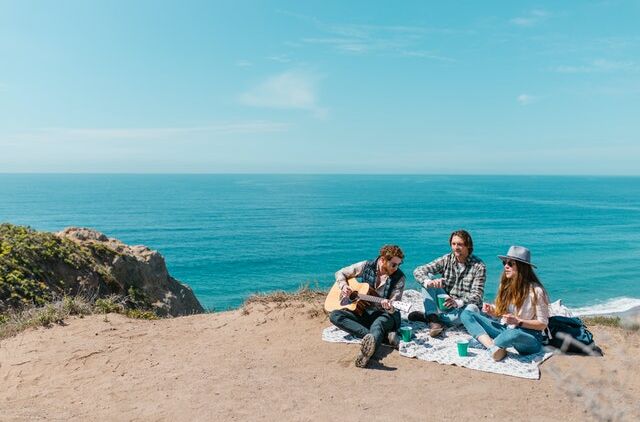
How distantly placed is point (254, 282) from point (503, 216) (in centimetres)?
5996

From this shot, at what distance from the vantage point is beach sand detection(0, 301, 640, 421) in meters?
6.02

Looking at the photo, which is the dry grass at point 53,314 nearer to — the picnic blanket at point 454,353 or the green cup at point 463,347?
the picnic blanket at point 454,353

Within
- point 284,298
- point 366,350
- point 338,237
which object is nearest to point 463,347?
point 366,350

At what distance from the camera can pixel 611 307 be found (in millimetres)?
30391

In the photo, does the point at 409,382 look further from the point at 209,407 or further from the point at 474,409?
the point at 209,407

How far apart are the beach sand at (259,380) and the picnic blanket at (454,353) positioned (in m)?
0.14

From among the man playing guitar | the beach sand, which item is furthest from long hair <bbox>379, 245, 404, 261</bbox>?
the beach sand

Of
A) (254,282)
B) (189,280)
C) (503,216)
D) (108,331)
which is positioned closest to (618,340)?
(108,331)

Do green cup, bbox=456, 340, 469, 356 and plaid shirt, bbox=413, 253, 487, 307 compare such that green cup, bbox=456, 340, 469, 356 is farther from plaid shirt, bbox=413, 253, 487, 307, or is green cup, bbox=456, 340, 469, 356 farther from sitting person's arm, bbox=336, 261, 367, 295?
sitting person's arm, bbox=336, 261, 367, 295

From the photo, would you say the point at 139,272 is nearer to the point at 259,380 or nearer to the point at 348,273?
the point at 348,273

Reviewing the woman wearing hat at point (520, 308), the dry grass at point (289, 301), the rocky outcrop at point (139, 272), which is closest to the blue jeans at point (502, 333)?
the woman wearing hat at point (520, 308)

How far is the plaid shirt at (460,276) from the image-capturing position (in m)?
8.23

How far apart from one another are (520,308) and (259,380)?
4.13 m

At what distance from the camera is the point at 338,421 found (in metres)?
5.77
